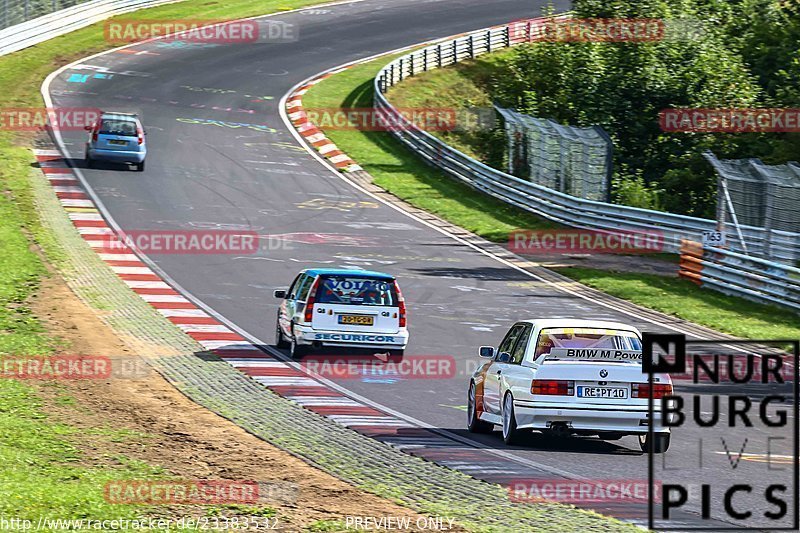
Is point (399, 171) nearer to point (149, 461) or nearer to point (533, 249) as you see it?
point (533, 249)

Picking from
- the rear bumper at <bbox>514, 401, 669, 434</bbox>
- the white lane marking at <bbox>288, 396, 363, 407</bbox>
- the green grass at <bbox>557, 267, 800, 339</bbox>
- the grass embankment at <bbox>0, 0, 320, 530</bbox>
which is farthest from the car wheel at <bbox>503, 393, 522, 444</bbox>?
the green grass at <bbox>557, 267, 800, 339</bbox>

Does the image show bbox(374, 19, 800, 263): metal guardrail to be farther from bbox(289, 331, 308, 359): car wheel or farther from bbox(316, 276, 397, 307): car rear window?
bbox(289, 331, 308, 359): car wheel

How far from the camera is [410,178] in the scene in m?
43.7

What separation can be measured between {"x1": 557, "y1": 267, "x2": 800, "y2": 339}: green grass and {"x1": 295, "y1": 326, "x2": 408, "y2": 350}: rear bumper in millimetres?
7409

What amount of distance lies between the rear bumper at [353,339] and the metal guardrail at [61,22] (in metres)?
38.3

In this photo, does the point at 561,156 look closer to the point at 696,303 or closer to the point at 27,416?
the point at 696,303

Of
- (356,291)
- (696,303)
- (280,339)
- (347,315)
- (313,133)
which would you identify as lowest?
(696,303)

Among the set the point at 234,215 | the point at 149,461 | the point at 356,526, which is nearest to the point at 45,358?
the point at 149,461

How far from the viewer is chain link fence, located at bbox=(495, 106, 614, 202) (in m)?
38.2

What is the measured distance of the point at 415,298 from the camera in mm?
26906

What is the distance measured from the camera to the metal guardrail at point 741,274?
26.9m

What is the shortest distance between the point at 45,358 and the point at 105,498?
816 centimetres

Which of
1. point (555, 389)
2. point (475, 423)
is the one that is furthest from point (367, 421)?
point (555, 389)

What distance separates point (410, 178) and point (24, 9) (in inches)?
892
